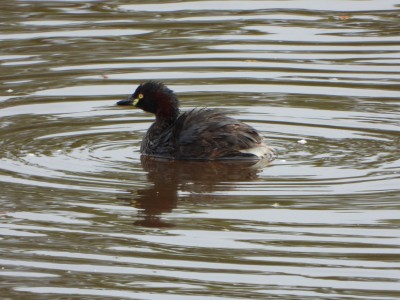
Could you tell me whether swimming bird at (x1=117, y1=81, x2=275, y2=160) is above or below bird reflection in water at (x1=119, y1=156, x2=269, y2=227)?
above

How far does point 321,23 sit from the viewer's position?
17641 millimetres

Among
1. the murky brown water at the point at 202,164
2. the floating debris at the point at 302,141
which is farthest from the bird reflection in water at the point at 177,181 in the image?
the floating debris at the point at 302,141

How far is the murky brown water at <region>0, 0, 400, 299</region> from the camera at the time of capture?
850 cm

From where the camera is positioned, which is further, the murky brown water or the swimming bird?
the swimming bird

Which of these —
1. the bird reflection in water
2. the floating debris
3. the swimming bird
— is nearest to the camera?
the bird reflection in water

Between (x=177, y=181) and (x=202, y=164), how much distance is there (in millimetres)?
738

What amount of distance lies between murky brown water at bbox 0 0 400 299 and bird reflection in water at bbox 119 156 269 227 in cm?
3

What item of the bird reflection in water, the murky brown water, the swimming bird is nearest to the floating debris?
the murky brown water

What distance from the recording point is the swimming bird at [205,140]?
12.0m

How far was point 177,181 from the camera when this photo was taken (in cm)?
1127

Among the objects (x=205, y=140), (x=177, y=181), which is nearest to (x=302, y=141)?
(x=205, y=140)

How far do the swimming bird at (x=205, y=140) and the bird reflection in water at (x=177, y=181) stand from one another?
0.28ft

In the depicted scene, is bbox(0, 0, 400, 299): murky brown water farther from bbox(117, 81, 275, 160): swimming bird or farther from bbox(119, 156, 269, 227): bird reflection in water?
bbox(117, 81, 275, 160): swimming bird

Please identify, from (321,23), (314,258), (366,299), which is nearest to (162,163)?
(314,258)
